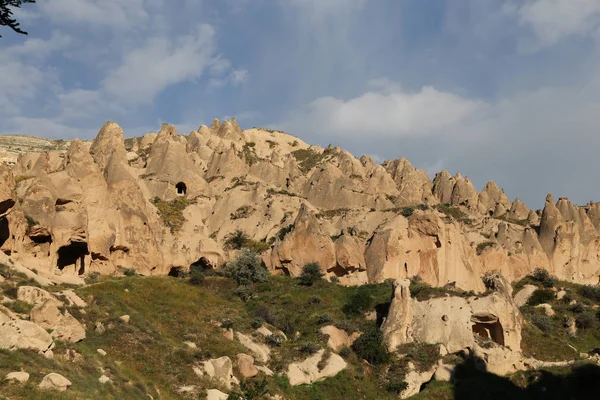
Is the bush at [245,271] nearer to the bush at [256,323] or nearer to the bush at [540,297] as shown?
the bush at [256,323]

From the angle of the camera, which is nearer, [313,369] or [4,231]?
[4,231]

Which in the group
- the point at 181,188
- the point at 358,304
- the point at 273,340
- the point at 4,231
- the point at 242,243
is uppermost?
the point at 181,188

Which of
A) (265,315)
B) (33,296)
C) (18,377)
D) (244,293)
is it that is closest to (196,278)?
(244,293)

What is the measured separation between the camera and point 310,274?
55.9 meters

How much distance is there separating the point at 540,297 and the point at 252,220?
3100 cm

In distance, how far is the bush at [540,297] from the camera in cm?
6384

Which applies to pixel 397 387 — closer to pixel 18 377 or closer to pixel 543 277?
pixel 18 377

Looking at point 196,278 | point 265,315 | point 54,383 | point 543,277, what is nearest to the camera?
point 54,383

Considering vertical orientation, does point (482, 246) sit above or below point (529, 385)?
above

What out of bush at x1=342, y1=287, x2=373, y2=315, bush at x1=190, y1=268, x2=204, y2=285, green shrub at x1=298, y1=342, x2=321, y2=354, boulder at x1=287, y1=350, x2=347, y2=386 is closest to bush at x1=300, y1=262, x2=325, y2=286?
bush at x1=342, y1=287, x2=373, y2=315

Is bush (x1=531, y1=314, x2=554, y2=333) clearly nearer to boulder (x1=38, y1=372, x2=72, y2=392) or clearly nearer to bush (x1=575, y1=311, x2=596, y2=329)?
bush (x1=575, y1=311, x2=596, y2=329)

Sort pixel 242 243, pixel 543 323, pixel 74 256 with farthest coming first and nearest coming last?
1. pixel 242 243
2. pixel 543 323
3. pixel 74 256

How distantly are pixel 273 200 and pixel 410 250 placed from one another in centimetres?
2058

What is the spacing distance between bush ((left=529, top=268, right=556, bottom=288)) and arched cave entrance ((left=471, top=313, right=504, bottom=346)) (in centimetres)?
2540
